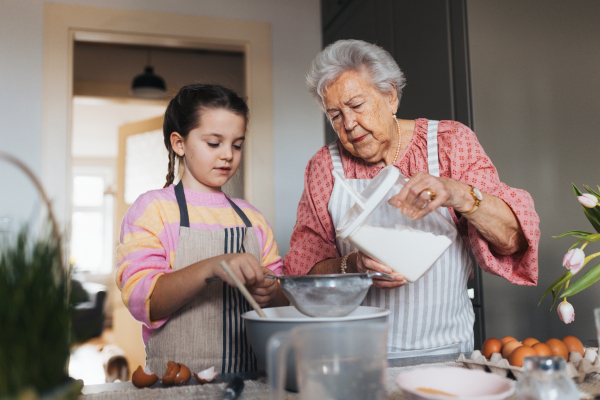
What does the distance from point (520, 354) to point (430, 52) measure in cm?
151

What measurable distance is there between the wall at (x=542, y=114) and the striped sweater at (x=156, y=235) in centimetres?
93

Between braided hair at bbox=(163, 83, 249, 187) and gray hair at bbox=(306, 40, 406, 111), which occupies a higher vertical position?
gray hair at bbox=(306, 40, 406, 111)

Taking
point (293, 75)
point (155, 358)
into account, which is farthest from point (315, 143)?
point (155, 358)

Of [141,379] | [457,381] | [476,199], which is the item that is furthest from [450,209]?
[141,379]

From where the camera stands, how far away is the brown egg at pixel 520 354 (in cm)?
76

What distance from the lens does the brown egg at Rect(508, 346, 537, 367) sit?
76 cm

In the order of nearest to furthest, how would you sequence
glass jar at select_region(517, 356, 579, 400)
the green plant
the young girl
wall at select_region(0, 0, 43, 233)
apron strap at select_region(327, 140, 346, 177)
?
the green plant
glass jar at select_region(517, 356, 579, 400)
the young girl
apron strap at select_region(327, 140, 346, 177)
wall at select_region(0, 0, 43, 233)

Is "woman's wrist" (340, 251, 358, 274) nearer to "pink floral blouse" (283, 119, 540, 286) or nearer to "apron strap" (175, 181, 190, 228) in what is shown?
"pink floral blouse" (283, 119, 540, 286)

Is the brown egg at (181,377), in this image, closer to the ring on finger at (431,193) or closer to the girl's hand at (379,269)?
the girl's hand at (379,269)

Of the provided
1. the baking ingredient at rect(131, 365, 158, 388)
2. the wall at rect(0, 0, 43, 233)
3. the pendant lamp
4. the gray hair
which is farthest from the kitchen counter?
the pendant lamp

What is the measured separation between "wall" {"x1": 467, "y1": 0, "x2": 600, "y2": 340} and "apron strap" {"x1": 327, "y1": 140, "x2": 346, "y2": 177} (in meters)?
0.65

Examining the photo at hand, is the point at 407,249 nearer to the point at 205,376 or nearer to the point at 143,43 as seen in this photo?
the point at 205,376

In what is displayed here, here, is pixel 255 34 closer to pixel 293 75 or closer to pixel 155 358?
pixel 293 75

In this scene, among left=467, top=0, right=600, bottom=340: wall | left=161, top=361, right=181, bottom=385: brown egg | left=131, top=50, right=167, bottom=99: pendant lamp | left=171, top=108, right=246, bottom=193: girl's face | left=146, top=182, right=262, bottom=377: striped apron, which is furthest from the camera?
left=131, top=50, right=167, bottom=99: pendant lamp
